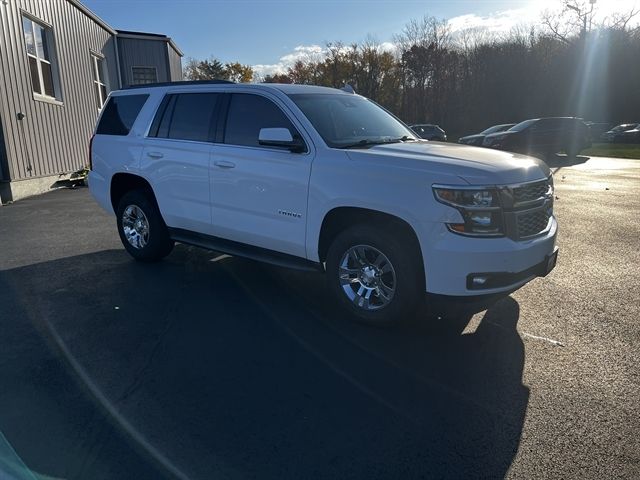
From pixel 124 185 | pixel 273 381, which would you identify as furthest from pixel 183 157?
pixel 273 381

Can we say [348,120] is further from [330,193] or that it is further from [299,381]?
[299,381]

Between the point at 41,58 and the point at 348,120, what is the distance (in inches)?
472

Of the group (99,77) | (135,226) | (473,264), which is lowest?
(135,226)

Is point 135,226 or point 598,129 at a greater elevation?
point 135,226

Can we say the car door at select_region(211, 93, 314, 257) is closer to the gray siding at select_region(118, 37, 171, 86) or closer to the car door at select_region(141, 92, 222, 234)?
the car door at select_region(141, 92, 222, 234)

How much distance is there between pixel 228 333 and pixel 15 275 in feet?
10.8

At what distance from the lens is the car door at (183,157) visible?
5.51 metres

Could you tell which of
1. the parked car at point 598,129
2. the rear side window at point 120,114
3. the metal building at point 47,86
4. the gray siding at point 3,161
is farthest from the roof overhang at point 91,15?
the parked car at point 598,129

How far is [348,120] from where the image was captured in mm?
5191

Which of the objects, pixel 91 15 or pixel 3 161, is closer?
pixel 3 161

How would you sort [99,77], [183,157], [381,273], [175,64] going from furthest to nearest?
[175,64]
[99,77]
[183,157]
[381,273]

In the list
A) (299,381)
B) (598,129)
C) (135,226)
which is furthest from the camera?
(598,129)

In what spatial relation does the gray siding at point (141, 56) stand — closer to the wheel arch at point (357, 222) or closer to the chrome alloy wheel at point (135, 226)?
the chrome alloy wheel at point (135, 226)

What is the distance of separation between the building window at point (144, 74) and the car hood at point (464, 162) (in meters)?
20.2
